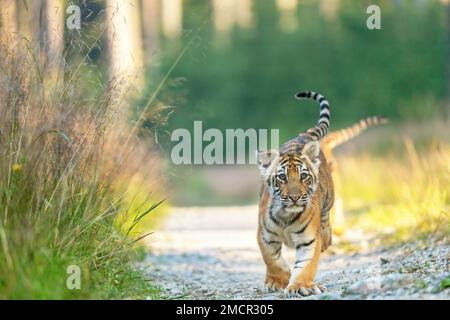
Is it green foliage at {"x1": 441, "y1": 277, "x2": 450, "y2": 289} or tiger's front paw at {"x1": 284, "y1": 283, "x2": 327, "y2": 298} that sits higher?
green foliage at {"x1": 441, "y1": 277, "x2": 450, "y2": 289}

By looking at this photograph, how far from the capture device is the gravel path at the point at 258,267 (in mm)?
6035

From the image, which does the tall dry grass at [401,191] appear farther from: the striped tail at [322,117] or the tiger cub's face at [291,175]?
the tiger cub's face at [291,175]

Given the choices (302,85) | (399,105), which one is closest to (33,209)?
(399,105)

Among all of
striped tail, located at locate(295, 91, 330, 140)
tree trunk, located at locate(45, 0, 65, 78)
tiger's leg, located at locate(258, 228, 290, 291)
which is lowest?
tiger's leg, located at locate(258, 228, 290, 291)

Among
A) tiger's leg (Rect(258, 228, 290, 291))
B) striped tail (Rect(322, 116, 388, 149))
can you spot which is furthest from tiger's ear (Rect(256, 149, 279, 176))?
striped tail (Rect(322, 116, 388, 149))

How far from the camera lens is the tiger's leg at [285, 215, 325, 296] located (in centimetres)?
646

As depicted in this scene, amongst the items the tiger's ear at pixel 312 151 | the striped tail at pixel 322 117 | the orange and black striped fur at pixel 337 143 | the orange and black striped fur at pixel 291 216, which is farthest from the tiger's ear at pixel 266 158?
the orange and black striped fur at pixel 337 143

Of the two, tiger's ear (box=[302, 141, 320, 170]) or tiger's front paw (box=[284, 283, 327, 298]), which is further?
tiger's ear (box=[302, 141, 320, 170])

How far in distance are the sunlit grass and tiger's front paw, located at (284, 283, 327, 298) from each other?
189 cm

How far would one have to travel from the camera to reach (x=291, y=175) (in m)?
6.70

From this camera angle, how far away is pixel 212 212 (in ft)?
53.5

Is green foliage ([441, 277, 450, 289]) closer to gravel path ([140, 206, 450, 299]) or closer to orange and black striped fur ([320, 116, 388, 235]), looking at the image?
gravel path ([140, 206, 450, 299])
